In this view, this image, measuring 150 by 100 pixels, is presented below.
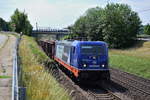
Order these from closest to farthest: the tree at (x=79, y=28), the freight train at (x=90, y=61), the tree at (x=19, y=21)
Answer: the freight train at (x=90, y=61) < the tree at (x=19, y=21) < the tree at (x=79, y=28)

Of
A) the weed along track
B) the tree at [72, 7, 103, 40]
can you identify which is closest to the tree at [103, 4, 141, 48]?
the tree at [72, 7, 103, 40]

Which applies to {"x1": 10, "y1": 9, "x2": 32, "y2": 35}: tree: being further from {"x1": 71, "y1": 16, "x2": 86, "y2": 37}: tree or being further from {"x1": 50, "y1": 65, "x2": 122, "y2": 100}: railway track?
{"x1": 50, "y1": 65, "x2": 122, "y2": 100}: railway track

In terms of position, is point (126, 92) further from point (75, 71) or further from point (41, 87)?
point (41, 87)

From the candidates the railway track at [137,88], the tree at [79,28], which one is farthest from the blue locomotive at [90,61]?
the tree at [79,28]

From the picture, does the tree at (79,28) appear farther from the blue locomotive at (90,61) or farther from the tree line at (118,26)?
the blue locomotive at (90,61)

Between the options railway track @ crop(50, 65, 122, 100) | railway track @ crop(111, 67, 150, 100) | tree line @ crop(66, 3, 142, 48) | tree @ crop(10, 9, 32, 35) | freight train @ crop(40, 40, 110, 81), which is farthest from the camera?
tree @ crop(10, 9, 32, 35)

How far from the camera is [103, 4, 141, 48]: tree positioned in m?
70.6

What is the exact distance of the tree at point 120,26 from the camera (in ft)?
232

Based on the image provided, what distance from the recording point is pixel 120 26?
71688mm

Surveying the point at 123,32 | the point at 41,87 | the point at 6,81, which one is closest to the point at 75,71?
the point at 6,81

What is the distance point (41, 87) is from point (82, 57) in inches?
534

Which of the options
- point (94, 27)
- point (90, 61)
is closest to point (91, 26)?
point (94, 27)

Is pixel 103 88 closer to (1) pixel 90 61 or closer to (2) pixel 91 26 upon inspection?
(1) pixel 90 61

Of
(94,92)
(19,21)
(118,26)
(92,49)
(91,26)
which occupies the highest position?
(19,21)
